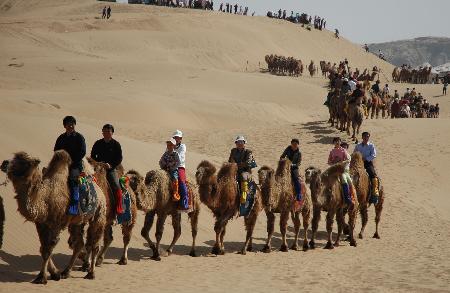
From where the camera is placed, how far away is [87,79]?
4906 centimetres

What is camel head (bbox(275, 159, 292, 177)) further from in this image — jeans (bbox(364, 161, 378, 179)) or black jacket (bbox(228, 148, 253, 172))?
jeans (bbox(364, 161, 378, 179))

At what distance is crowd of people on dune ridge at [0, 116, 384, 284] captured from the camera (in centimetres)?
1080

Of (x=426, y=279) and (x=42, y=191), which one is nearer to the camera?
(x=42, y=191)

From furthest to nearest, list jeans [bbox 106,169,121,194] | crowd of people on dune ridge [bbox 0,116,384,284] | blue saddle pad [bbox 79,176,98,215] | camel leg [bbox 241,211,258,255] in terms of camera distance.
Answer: camel leg [bbox 241,211,258,255] → jeans [bbox 106,169,121,194] → blue saddle pad [bbox 79,176,98,215] → crowd of people on dune ridge [bbox 0,116,384,284]

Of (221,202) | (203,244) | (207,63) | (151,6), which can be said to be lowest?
(203,244)

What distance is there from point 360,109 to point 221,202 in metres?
15.8

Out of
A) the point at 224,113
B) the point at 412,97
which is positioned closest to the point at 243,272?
the point at 224,113

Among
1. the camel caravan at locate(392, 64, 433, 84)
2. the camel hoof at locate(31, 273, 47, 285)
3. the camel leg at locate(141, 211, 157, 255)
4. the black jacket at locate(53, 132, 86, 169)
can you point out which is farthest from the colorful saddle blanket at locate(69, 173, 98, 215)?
the camel caravan at locate(392, 64, 433, 84)

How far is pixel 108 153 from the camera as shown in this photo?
1213 centimetres

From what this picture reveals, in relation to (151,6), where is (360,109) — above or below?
below

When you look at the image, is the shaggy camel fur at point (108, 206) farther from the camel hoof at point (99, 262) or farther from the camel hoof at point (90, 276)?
the camel hoof at point (90, 276)

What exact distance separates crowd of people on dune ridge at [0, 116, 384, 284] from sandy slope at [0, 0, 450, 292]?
543mm

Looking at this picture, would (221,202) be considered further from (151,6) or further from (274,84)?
(151,6)

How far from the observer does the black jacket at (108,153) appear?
12.1 metres
